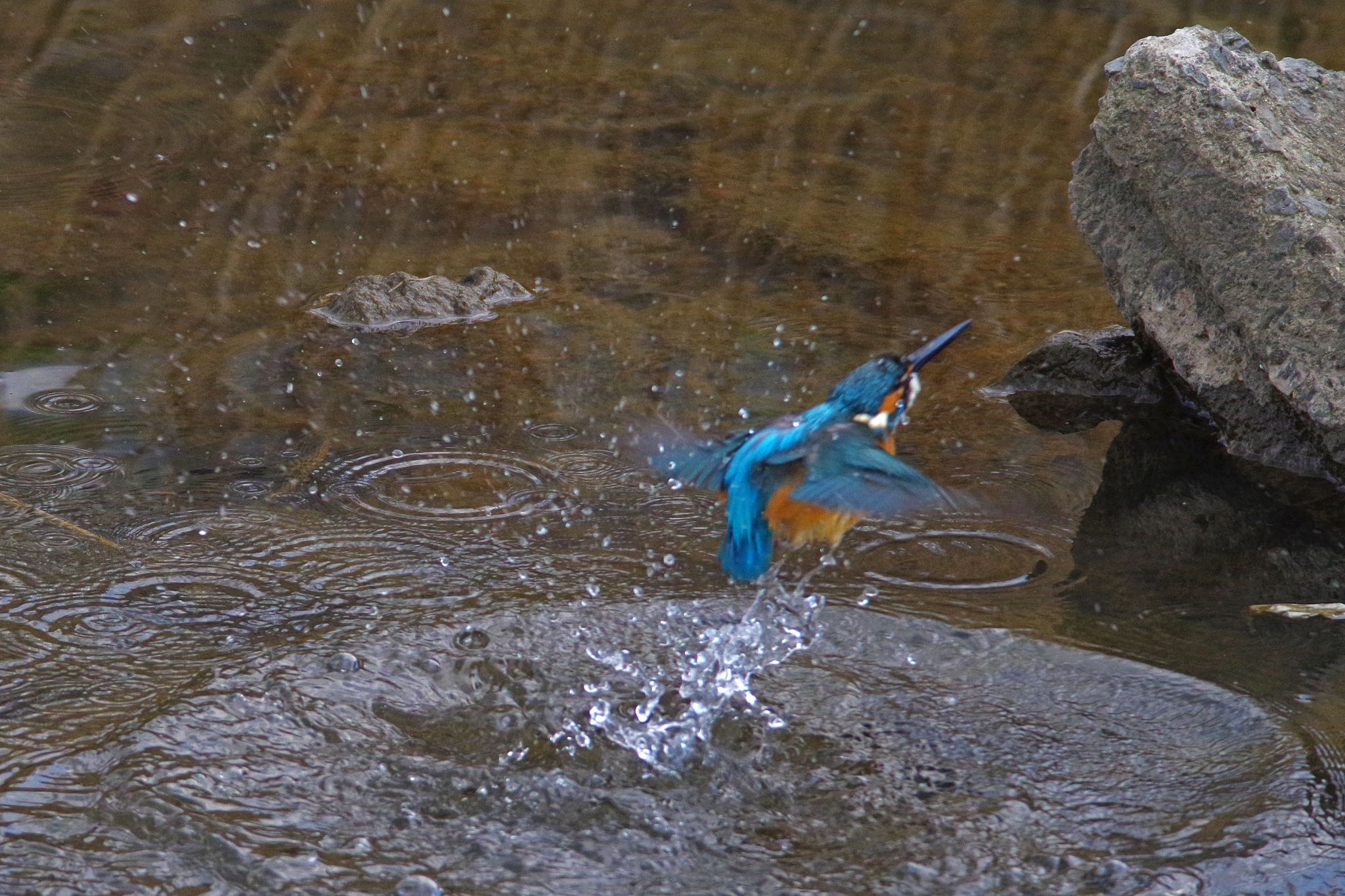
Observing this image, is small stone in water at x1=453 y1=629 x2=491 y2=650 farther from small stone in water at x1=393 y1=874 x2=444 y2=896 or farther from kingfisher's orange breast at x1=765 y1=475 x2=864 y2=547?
small stone in water at x1=393 y1=874 x2=444 y2=896

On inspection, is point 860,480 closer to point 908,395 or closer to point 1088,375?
point 908,395

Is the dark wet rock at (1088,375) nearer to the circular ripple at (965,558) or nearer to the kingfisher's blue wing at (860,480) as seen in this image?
the circular ripple at (965,558)

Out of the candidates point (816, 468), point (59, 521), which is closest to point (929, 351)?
point (816, 468)

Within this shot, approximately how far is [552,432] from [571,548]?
74cm

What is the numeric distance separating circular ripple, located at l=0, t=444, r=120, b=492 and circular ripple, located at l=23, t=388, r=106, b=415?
9.7 inches

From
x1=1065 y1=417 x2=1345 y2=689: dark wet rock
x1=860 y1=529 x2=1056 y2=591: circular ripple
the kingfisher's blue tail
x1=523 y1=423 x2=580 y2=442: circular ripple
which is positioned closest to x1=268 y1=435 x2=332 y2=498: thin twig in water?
x1=523 y1=423 x2=580 y2=442: circular ripple

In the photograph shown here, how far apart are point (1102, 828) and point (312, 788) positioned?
1.38m

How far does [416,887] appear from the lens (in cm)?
233

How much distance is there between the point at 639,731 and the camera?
282cm

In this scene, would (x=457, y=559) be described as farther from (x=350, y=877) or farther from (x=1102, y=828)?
(x=1102, y=828)

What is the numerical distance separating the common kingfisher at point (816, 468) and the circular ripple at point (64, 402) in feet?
6.52

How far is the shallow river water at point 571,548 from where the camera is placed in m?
2.51

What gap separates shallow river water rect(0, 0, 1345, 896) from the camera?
8.24 feet

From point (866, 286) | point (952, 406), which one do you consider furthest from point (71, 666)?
point (866, 286)
